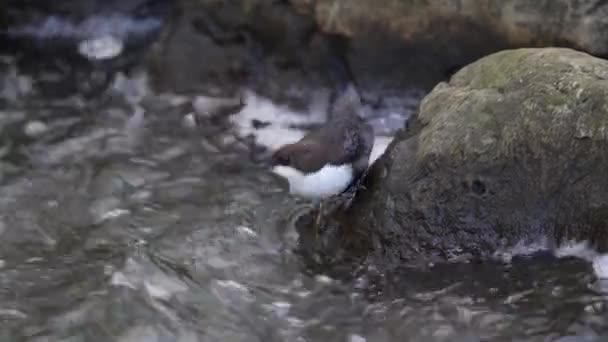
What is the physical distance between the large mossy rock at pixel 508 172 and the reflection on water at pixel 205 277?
0.16m

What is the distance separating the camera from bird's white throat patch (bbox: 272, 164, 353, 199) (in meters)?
4.41

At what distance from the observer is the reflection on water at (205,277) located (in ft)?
13.1

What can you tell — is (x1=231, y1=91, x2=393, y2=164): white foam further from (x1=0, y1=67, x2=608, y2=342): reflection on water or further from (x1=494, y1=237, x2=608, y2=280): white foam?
(x1=494, y1=237, x2=608, y2=280): white foam

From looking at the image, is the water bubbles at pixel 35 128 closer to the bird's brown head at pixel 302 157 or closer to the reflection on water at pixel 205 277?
the reflection on water at pixel 205 277

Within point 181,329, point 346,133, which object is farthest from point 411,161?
point 181,329

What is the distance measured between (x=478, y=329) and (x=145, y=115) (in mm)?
3477

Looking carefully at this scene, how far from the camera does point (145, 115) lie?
6527 millimetres

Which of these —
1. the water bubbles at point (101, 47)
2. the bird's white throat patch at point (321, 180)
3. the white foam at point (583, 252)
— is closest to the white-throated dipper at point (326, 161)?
the bird's white throat patch at point (321, 180)

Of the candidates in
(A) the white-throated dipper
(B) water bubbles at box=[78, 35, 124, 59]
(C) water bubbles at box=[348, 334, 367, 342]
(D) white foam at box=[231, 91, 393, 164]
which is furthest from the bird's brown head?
(B) water bubbles at box=[78, 35, 124, 59]

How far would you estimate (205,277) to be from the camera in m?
4.45

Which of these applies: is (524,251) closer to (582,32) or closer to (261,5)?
(582,32)

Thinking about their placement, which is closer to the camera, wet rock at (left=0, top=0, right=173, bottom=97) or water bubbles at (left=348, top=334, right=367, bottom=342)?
water bubbles at (left=348, top=334, right=367, bottom=342)

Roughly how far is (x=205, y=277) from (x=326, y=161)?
89 centimetres

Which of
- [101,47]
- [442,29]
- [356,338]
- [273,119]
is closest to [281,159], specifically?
[356,338]
